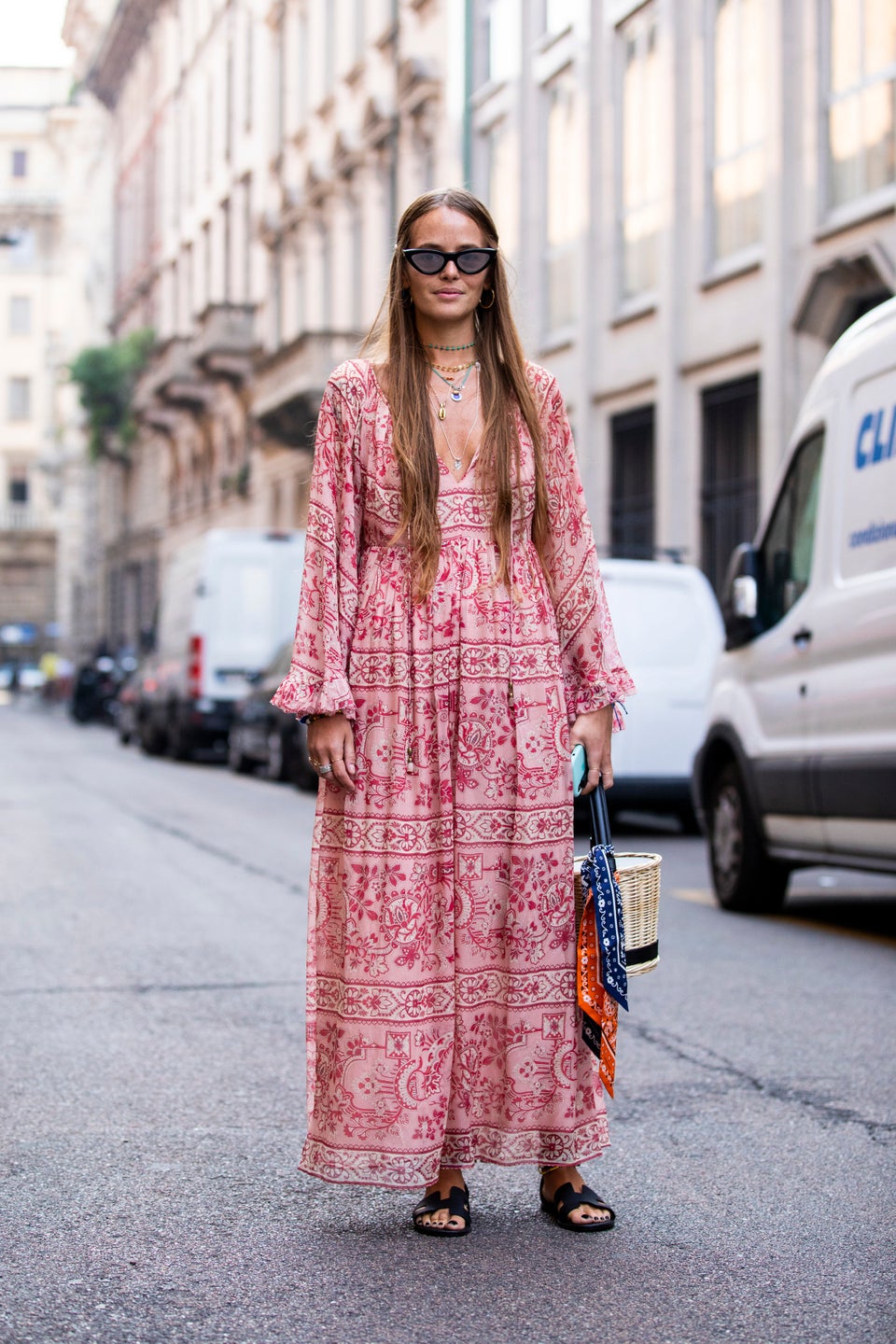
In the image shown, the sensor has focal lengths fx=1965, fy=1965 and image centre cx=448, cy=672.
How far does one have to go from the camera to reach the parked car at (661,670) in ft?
39.9

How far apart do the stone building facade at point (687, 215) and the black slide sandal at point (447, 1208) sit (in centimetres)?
1159

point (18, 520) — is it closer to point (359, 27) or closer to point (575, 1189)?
point (359, 27)

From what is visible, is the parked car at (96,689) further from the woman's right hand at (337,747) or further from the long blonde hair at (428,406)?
the woman's right hand at (337,747)

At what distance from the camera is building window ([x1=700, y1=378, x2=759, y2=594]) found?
19.6 meters

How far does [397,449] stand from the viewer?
3.73m

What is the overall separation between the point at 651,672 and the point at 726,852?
11.3 feet

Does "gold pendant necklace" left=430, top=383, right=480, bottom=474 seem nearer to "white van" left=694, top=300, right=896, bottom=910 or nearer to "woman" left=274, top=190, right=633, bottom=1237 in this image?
"woman" left=274, top=190, right=633, bottom=1237

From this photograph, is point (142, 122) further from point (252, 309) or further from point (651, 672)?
point (651, 672)

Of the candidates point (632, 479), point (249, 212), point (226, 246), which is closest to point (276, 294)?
point (249, 212)

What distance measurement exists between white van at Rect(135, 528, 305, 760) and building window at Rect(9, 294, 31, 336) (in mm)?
A: 66799

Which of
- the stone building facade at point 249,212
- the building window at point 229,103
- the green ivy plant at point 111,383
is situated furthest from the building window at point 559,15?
the green ivy plant at point 111,383

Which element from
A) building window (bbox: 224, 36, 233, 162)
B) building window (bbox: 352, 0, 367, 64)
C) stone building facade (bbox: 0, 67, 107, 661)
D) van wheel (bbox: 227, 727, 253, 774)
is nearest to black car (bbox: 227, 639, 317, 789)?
van wheel (bbox: 227, 727, 253, 774)

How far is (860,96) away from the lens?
17219 millimetres

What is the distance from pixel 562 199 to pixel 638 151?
8.05 ft
